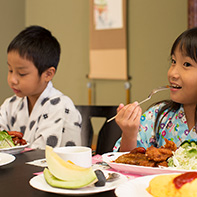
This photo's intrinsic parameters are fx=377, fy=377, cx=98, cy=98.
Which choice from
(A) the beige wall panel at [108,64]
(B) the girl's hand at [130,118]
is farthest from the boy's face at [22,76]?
(A) the beige wall panel at [108,64]

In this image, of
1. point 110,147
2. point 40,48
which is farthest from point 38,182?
point 40,48

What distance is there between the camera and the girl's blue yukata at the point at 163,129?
5.09 ft

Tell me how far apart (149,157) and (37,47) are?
1.26 m

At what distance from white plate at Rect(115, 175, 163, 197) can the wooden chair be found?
101 cm

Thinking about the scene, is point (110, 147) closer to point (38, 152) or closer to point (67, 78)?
point (38, 152)

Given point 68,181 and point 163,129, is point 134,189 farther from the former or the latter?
point 163,129

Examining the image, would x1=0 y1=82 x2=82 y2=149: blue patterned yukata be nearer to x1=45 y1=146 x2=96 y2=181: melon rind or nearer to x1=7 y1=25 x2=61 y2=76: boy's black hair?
x1=7 y1=25 x2=61 y2=76: boy's black hair

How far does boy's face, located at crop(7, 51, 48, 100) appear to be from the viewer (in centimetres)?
198

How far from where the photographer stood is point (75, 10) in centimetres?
468

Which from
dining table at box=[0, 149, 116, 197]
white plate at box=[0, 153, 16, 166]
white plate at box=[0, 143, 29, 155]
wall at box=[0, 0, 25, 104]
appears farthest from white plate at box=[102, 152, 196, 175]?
wall at box=[0, 0, 25, 104]

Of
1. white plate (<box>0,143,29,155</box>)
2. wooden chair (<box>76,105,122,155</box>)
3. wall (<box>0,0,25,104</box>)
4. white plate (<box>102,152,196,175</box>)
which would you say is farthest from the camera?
wall (<box>0,0,25,104</box>)

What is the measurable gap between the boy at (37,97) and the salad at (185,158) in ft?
3.26

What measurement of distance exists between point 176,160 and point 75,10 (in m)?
3.96

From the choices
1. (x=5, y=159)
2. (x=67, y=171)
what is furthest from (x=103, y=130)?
(x=67, y=171)
